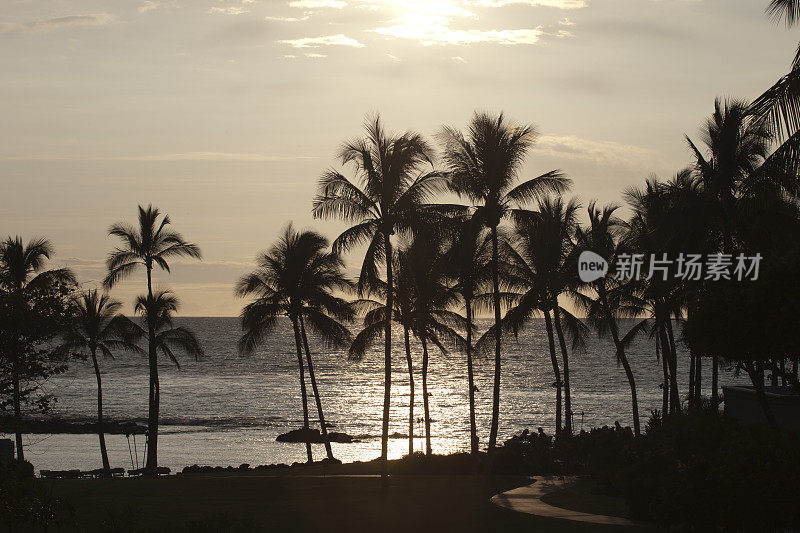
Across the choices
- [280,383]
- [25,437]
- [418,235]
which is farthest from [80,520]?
[280,383]

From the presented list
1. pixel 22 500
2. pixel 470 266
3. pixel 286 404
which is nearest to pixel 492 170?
pixel 470 266

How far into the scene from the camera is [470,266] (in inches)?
1412

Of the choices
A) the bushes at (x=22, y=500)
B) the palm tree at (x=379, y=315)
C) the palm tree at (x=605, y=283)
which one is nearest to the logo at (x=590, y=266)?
the palm tree at (x=605, y=283)

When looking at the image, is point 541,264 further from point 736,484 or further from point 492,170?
point 736,484

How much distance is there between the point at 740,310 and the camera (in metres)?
16.7

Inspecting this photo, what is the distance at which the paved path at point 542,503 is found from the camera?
61.5 feet

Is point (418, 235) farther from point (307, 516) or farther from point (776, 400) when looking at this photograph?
point (776, 400)

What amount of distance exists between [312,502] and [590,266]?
793 inches

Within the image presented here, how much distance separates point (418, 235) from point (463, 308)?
13253 mm

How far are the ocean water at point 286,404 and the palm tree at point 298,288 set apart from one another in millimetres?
9997

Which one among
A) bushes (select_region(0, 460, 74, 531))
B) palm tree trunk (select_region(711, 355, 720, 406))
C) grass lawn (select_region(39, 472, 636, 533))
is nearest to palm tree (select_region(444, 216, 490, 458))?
grass lawn (select_region(39, 472, 636, 533))

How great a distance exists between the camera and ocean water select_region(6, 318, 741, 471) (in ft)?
206

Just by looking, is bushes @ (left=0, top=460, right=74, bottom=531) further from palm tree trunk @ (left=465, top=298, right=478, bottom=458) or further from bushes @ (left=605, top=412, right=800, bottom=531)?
palm tree trunk @ (left=465, top=298, right=478, bottom=458)

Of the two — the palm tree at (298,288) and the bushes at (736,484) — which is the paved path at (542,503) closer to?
the bushes at (736,484)
